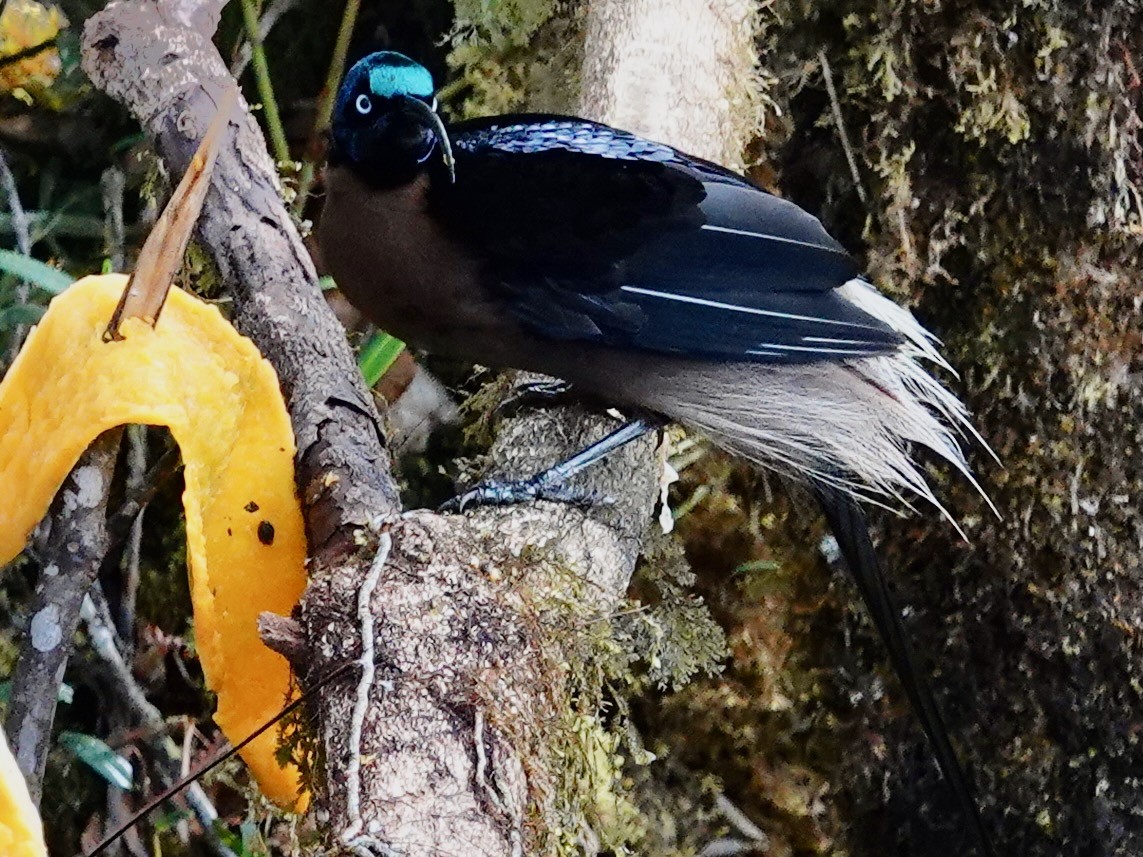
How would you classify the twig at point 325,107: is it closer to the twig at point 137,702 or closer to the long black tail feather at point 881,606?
the twig at point 137,702

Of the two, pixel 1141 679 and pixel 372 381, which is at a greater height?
pixel 372 381

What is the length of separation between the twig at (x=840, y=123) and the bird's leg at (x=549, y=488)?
864 mm

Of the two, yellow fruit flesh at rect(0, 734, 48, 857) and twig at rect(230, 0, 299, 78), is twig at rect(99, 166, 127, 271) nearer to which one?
twig at rect(230, 0, 299, 78)

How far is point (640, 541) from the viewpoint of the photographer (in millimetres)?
1559

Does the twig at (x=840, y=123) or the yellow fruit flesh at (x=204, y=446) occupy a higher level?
the twig at (x=840, y=123)

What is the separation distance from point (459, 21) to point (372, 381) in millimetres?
709

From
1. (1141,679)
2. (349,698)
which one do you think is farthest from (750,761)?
(349,698)

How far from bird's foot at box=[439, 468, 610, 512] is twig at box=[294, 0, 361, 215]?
2.72 feet

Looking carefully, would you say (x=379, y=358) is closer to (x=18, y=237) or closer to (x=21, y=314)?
(x=21, y=314)

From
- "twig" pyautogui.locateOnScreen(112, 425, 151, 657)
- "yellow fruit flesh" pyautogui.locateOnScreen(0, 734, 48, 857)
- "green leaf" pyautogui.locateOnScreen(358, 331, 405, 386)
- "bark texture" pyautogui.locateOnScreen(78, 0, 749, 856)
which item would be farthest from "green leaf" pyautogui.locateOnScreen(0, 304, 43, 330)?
"yellow fruit flesh" pyautogui.locateOnScreen(0, 734, 48, 857)

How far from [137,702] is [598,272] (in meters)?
0.98

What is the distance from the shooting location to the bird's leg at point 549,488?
1444 millimetres

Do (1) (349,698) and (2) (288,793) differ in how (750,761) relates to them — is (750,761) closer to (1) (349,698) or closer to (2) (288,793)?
(2) (288,793)

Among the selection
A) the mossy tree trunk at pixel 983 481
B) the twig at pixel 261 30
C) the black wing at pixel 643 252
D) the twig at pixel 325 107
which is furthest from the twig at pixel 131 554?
the mossy tree trunk at pixel 983 481
